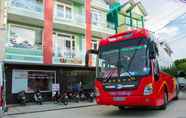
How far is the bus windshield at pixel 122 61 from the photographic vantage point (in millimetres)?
11598

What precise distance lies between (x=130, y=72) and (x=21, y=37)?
12.0 metres

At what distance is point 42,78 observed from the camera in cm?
2281

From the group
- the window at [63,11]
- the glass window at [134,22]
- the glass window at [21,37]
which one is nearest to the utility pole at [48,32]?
the glass window at [21,37]

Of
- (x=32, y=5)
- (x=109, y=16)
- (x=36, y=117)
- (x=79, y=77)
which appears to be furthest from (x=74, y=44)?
(x=36, y=117)

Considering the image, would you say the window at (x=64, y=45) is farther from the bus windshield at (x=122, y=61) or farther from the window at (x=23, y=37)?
the bus windshield at (x=122, y=61)

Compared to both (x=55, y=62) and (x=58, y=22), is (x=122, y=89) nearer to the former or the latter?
(x=55, y=62)

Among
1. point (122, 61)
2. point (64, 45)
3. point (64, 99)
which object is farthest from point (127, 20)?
point (122, 61)

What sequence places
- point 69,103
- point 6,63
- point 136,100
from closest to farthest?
point 136,100 → point 6,63 → point 69,103

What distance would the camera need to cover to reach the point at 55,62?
74.5 ft

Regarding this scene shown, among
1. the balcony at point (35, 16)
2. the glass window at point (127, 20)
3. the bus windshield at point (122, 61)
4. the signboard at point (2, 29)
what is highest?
the glass window at point (127, 20)

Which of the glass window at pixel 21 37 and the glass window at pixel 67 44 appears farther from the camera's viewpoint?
the glass window at pixel 67 44

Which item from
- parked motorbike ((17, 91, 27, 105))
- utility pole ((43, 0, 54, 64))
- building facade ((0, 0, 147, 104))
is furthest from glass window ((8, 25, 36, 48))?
parked motorbike ((17, 91, 27, 105))

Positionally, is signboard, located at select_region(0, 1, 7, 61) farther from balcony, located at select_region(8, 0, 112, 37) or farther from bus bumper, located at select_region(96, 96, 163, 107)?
bus bumper, located at select_region(96, 96, 163, 107)

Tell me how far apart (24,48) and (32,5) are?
335cm
